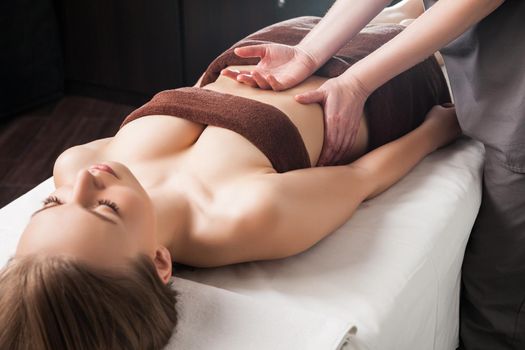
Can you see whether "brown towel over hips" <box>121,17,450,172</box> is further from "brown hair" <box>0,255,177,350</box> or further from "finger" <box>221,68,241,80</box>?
"brown hair" <box>0,255,177,350</box>

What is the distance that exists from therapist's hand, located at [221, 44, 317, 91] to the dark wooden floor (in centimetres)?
136

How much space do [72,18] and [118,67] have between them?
34cm

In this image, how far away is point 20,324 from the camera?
86 centimetres

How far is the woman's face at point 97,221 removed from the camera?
937 millimetres

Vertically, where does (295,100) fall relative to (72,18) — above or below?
above

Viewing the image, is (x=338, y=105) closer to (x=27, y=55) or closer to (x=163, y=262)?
(x=163, y=262)

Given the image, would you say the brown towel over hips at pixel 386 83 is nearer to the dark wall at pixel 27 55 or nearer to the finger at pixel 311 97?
the finger at pixel 311 97

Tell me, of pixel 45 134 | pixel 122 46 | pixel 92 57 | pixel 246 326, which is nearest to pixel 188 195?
pixel 246 326

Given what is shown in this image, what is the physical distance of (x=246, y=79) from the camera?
1.46 m

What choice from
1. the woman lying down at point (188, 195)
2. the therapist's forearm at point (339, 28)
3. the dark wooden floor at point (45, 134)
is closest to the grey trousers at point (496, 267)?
the woman lying down at point (188, 195)

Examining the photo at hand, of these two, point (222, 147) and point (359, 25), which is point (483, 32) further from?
point (222, 147)

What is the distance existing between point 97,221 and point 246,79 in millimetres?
601

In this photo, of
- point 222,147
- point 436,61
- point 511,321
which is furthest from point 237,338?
point 436,61

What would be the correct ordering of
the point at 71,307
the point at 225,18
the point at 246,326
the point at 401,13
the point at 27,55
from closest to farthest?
the point at 71,307 → the point at 246,326 → the point at 401,13 → the point at 225,18 → the point at 27,55
